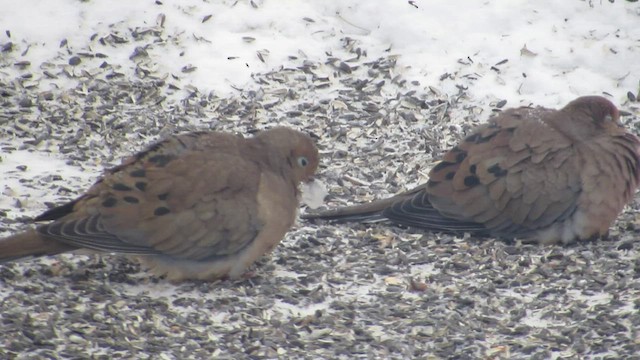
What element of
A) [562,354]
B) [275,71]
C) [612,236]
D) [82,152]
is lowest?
[562,354]

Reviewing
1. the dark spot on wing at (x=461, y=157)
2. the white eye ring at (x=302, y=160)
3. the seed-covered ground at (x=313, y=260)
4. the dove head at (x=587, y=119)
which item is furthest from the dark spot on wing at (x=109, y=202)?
the dove head at (x=587, y=119)

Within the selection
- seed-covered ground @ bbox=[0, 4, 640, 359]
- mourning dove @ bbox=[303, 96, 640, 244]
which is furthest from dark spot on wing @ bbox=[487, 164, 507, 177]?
seed-covered ground @ bbox=[0, 4, 640, 359]

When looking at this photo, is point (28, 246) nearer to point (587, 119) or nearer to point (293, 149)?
point (293, 149)

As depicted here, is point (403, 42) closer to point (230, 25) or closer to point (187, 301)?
point (230, 25)

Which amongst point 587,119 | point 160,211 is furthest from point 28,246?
point 587,119

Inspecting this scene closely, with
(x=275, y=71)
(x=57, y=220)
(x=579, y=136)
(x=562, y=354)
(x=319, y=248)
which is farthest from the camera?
(x=275, y=71)

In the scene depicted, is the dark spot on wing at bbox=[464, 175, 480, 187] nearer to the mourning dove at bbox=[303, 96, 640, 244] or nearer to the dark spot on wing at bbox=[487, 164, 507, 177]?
the mourning dove at bbox=[303, 96, 640, 244]

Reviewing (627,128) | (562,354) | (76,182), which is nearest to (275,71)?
(76,182)
